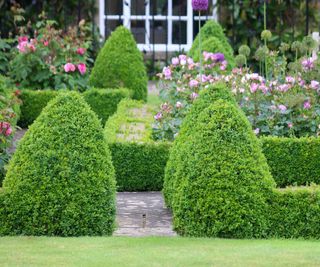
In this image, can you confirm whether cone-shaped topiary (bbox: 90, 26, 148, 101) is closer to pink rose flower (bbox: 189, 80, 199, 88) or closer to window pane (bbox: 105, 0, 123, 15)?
pink rose flower (bbox: 189, 80, 199, 88)

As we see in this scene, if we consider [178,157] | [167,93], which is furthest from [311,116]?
[178,157]

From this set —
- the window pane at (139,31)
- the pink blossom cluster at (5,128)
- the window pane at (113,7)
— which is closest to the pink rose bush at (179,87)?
the pink blossom cluster at (5,128)

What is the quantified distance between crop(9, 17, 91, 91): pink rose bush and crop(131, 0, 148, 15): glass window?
432 centimetres

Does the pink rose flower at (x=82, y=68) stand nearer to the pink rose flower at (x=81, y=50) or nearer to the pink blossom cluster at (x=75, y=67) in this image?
the pink blossom cluster at (x=75, y=67)


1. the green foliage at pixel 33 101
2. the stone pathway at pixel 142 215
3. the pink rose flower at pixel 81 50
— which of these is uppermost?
the pink rose flower at pixel 81 50

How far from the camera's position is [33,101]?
13492 mm

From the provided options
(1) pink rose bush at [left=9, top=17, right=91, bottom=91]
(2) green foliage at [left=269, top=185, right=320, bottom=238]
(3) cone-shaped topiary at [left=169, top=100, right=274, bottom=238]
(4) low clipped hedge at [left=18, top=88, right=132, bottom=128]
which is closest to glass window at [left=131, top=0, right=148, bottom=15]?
(1) pink rose bush at [left=9, top=17, right=91, bottom=91]

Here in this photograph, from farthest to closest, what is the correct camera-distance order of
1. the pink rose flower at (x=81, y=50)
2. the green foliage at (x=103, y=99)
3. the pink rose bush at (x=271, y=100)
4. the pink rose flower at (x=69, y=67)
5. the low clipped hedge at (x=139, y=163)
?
1. the pink rose flower at (x=81, y=50)
2. the pink rose flower at (x=69, y=67)
3. the green foliage at (x=103, y=99)
4. the pink rose bush at (x=271, y=100)
5. the low clipped hedge at (x=139, y=163)

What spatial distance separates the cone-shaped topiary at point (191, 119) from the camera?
7957mm

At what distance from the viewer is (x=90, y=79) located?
1412 centimetres

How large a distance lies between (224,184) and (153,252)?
1016 mm

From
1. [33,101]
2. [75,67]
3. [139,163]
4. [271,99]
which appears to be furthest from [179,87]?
[75,67]

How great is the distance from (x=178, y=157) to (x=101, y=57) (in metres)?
6.30

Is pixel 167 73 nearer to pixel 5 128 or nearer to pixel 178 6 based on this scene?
pixel 5 128
